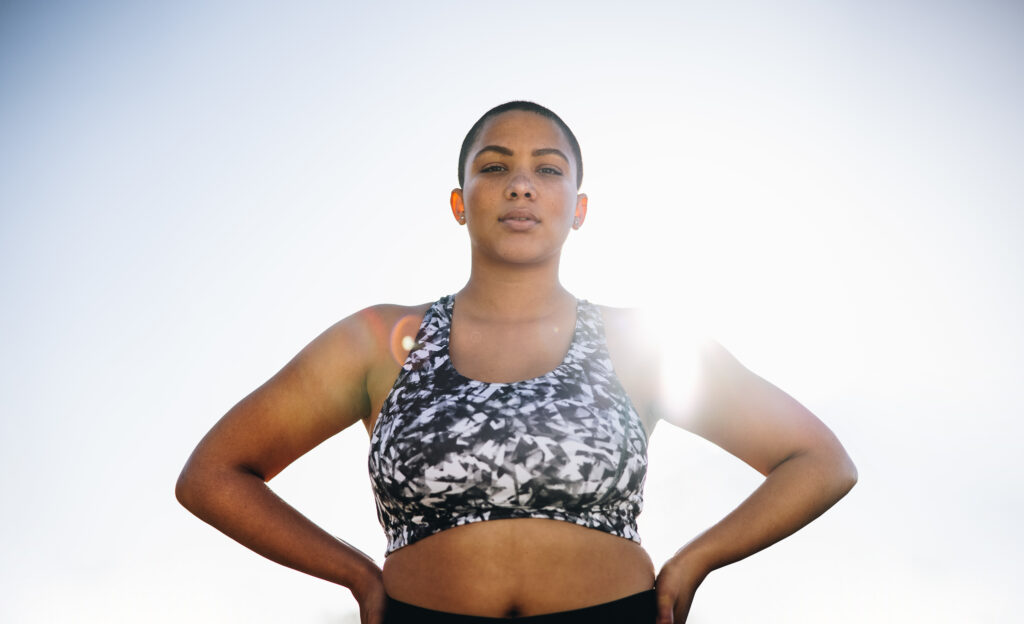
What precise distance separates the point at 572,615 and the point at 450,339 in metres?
1.18

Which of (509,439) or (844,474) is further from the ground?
(509,439)

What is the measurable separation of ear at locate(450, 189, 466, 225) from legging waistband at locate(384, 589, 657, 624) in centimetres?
172

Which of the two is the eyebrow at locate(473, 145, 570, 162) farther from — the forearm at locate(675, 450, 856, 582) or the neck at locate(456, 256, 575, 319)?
the forearm at locate(675, 450, 856, 582)

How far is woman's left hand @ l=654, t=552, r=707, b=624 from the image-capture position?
241 centimetres

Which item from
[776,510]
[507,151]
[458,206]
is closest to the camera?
[776,510]

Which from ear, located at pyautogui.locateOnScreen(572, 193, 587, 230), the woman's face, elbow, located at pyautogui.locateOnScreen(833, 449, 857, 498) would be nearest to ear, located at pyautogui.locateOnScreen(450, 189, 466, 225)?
the woman's face

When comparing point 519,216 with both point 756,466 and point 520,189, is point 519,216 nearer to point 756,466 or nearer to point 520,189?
point 520,189

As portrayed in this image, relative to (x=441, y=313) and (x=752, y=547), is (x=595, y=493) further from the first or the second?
(x=441, y=313)

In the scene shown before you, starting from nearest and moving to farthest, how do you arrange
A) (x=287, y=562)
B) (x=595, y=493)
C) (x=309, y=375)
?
(x=595, y=493) < (x=287, y=562) < (x=309, y=375)

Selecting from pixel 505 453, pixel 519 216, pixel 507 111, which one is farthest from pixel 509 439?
pixel 507 111

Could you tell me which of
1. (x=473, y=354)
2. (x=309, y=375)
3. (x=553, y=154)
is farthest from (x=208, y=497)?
(x=553, y=154)

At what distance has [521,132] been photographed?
3084mm

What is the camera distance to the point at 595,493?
2.36 metres

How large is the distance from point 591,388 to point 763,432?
2.30 feet
